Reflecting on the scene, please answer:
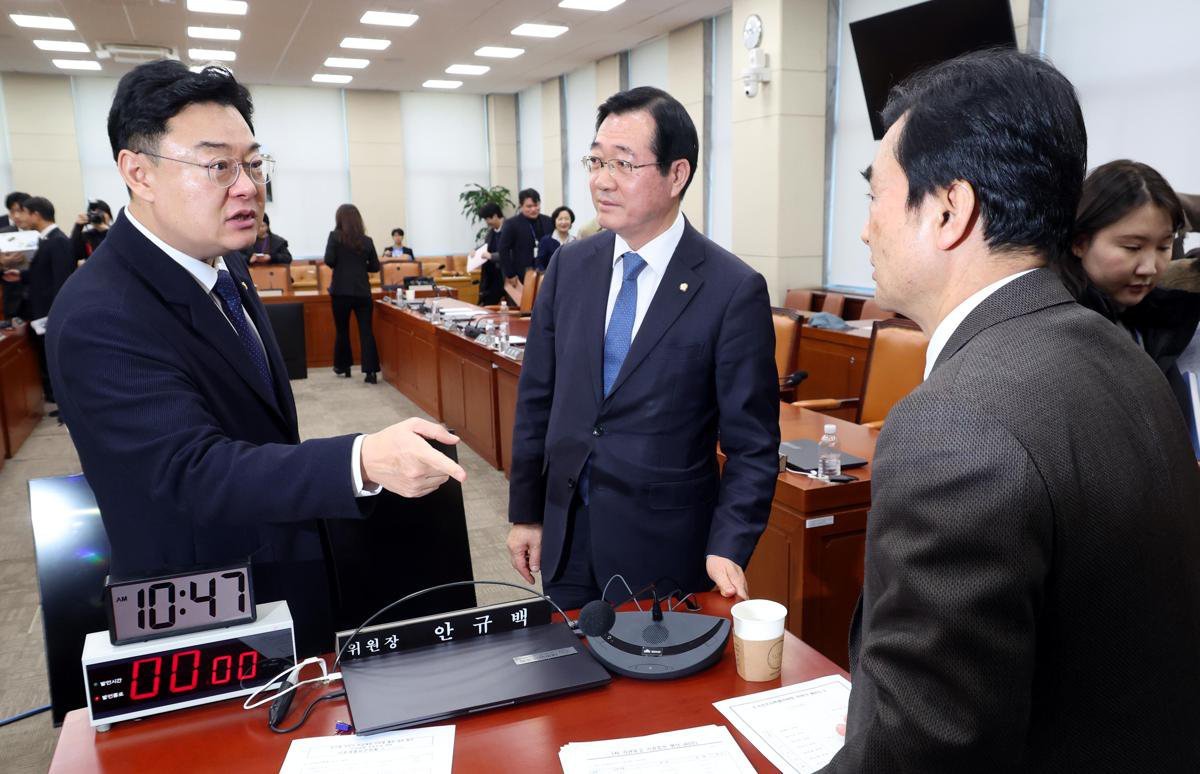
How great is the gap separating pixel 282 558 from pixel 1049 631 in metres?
1.26

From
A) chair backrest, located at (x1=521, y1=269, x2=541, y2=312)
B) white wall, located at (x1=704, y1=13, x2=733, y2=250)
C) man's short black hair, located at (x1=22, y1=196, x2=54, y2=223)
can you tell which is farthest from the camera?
white wall, located at (x1=704, y1=13, x2=733, y2=250)

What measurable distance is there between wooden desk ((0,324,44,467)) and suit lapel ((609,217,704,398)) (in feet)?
17.1

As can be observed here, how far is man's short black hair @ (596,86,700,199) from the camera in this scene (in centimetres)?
188

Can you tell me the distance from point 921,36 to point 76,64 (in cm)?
1070

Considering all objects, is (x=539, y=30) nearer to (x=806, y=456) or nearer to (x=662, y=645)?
(x=806, y=456)

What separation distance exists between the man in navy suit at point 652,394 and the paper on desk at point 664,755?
59 cm

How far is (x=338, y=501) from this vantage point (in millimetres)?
1208

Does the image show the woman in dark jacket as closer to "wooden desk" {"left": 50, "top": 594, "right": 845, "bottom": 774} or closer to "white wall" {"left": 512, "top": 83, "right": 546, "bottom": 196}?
"white wall" {"left": 512, "top": 83, "right": 546, "bottom": 196}

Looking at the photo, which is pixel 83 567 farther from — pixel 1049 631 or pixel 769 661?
pixel 1049 631

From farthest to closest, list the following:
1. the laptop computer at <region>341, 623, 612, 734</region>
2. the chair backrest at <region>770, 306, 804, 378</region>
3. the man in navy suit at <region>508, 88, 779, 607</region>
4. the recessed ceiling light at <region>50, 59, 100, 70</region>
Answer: the recessed ceiling light at <region>50, 59, 100, 70</region> → the chair backrest at <region>770, 306, 804, 378</region> → the man in navy suit at <region>508, 88, 779, 607</region> → the laptop computer at <region>341, 623, 612, 734</region>

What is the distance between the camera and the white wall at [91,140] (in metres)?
12.0

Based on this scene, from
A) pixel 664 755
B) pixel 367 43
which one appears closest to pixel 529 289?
pixel 367 43

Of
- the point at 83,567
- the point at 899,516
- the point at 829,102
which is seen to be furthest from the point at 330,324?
the point at 899,516

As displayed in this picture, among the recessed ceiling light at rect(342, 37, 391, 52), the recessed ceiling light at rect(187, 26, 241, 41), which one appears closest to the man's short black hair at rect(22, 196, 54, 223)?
the recessed ceiling light at rect(187, 26, 241, 41)
